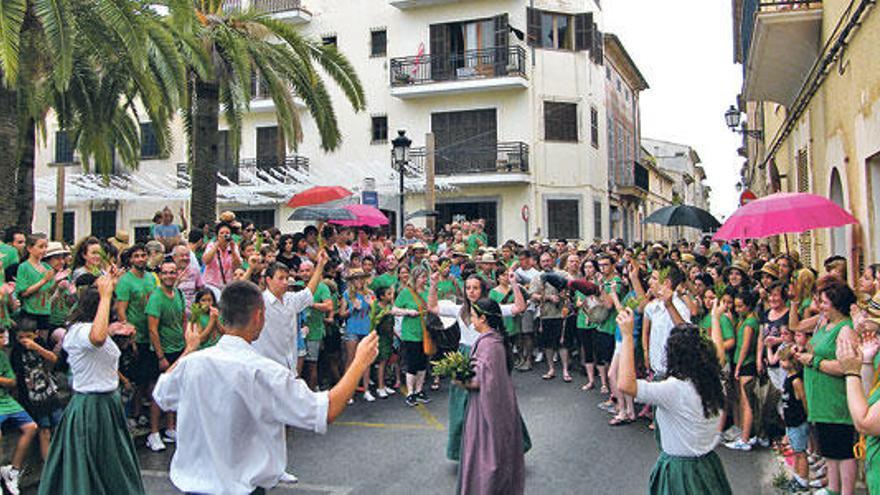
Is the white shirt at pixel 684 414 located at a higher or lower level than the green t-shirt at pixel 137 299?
lower

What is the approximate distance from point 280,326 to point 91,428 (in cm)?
185

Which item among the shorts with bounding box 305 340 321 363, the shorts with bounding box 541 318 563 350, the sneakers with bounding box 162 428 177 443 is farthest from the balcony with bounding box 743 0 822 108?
the sneakers with bounding box 162 428 177 443

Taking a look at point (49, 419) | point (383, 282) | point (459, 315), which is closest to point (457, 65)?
point (383, 282)

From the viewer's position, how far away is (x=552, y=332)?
11453mm

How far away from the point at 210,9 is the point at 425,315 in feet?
26.9

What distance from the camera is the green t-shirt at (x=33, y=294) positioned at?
23.9 ft

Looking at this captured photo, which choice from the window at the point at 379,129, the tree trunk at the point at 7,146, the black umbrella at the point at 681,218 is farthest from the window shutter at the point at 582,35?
the tree trunk at the point at 7,146

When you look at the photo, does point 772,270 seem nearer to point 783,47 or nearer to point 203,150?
point 783,47

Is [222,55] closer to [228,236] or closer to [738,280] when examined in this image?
[228,236]

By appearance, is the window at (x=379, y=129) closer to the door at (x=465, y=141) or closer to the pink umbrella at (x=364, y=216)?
the door at (x=465, y=141)

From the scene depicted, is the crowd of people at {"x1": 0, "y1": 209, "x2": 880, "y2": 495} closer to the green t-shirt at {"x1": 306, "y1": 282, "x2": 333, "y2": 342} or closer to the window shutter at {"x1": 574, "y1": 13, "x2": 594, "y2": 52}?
the green t-shirt at {"x1": 306, "y1": 282, "x2": 333, "y2": 342}

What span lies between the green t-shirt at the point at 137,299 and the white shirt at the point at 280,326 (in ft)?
5.80

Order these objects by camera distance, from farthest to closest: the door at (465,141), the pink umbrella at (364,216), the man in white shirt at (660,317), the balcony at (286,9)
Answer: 1. the balcony at (286,9)
2. the door at (465,141)
3. the pink umbrella at (364,216)
4. the man in white shirt at (660,317)

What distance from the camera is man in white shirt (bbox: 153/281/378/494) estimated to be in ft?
10.7
